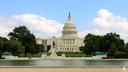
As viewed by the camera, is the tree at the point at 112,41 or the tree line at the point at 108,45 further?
the tree at the point at 112,41

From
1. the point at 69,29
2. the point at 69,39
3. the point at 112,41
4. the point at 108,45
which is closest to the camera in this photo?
the point at 112,41

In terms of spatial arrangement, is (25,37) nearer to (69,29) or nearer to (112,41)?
(112,41)

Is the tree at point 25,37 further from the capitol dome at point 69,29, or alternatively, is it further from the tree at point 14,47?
the capitol dome at point 69,29

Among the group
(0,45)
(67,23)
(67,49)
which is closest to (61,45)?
(67,49)

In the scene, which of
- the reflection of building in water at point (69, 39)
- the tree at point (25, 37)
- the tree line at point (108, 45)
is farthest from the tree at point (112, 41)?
the reflection of building in water at point (69, 39)

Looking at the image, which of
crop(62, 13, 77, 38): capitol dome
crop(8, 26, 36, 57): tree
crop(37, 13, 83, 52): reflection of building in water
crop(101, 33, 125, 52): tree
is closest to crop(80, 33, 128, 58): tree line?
crop(101, 33, 125, 52): tree

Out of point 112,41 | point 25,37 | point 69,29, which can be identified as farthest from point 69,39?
point 112,41

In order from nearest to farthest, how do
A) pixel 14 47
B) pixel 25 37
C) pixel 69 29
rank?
pixel 14 47, pixel 25 37, pixel 69 29

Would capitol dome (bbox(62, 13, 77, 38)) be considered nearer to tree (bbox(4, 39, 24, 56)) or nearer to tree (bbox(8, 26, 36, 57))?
tree (bbox(8, 26, 36, 57))

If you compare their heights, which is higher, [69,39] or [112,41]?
[69,39]

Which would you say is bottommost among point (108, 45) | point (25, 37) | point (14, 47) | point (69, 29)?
point (14, 47)

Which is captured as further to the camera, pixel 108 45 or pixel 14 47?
pixel 108 45

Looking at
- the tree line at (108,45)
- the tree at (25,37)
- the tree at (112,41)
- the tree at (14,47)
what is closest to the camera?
the tree at (14,47)
